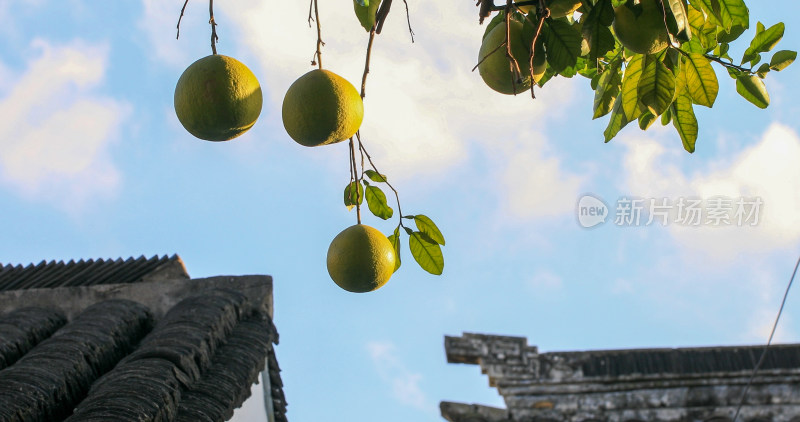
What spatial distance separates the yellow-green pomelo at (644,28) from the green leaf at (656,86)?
0.07m

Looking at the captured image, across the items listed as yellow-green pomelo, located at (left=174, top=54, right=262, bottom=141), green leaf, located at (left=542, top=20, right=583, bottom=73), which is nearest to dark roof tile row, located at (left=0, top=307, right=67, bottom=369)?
yellow-green pomelo, located at (left=174, top=54, right=262, bottom=141)

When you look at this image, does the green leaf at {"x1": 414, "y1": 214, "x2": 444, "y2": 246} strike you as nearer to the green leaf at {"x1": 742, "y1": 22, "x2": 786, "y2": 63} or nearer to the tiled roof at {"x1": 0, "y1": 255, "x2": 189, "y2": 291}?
the green leaf at {"x1": 742, "y1": 22, "x2": 786, "y2": 63}

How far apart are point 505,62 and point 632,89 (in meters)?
0.28

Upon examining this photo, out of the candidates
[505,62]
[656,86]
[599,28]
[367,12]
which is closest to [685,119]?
[656,86]

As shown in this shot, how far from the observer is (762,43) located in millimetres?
1999

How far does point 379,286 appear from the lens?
1965mm

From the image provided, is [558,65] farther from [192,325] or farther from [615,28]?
[192,325]

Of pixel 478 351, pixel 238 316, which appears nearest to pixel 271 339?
pixel 238 316

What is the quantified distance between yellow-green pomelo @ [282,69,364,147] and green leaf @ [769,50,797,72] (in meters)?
0.93

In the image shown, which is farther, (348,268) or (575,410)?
(575,410)

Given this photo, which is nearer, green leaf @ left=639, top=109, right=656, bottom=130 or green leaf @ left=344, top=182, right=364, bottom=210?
green leaf @ left=639, top=109, right=656, bottom=130

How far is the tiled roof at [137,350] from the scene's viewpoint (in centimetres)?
302

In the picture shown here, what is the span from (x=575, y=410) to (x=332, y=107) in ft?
17.2

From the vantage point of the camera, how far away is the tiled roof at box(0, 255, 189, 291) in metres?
4.79
